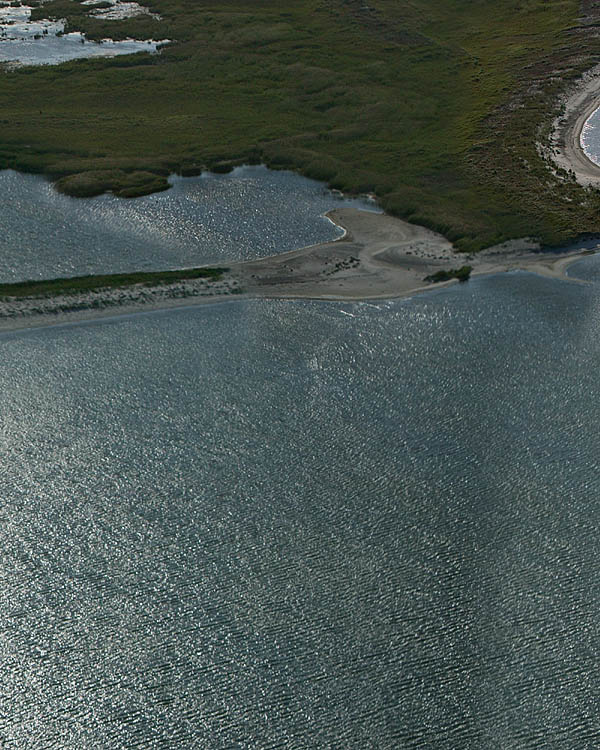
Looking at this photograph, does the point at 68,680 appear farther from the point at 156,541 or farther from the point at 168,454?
the point at 168,454

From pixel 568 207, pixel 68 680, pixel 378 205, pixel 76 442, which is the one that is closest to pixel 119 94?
pixel 378 205

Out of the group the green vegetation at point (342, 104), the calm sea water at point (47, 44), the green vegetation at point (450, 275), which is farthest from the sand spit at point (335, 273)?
the calm sea water at point (47, 44)

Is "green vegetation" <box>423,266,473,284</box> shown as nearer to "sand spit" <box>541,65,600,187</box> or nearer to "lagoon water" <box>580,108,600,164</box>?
"sand spit" <box>541,65,600,187</box>

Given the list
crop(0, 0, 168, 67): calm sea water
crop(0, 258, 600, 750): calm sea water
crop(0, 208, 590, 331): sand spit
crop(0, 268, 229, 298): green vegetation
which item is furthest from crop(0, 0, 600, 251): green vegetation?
crop(0, 258, 600, 750): calm sea water

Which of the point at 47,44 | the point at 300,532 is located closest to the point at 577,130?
the point at 47,44

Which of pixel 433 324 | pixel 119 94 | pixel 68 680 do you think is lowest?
pixel 68 680

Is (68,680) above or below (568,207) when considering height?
below
